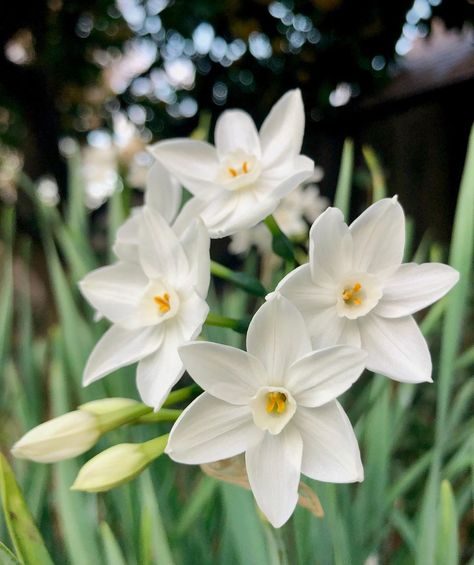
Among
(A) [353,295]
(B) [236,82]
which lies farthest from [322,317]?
(B) [236,82]

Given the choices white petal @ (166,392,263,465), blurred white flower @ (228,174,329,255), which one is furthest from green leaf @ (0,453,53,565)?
blurred white flower @ (228,174,329,255)

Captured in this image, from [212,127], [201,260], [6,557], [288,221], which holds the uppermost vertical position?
[212,127]

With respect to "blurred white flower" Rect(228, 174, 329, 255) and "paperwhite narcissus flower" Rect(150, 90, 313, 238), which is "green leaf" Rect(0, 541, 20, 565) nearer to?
"paperwhite narcissus flower" Rect(150, 90, 313, 238)

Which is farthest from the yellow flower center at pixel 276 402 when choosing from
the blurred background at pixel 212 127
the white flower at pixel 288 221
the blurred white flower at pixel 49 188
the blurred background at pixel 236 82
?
the blurred white flower at pixel 49 188

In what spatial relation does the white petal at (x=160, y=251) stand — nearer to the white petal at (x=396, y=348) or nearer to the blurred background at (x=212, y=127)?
the white petal at (x=396, y=348)

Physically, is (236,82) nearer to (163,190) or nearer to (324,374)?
(163,190)
